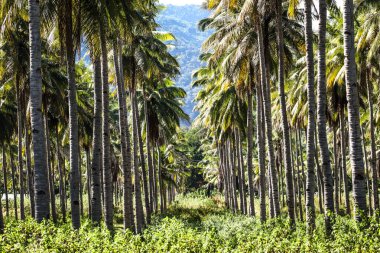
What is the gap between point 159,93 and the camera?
33.7m

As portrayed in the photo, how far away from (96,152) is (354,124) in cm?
819

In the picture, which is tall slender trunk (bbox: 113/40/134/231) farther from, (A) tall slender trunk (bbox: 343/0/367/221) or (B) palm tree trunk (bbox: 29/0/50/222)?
(A) tall slender trunk (bbox: 343/0/367/221)

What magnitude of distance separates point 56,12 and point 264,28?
10503mm

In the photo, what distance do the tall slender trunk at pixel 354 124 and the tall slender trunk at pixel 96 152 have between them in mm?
7804

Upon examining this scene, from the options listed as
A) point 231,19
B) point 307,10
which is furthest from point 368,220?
point 231,19

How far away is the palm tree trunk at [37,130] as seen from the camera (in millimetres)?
10648

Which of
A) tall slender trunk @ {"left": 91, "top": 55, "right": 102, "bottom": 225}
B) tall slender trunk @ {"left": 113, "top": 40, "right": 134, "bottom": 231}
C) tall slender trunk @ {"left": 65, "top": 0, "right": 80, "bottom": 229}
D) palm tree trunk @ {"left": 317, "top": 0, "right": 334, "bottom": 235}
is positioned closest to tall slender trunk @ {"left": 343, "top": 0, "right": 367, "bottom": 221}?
palm tree trunk @ {"left": 317, "top": 0, "right": 334, "bottom": 235}


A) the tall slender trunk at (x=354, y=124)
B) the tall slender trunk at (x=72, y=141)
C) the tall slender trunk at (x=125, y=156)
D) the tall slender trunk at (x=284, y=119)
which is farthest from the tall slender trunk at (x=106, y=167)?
the tall slender trunk at (x=354, y=124)

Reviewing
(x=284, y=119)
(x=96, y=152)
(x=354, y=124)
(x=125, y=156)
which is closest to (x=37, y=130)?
(x=96, y=152)

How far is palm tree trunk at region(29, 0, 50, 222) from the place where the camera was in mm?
10648

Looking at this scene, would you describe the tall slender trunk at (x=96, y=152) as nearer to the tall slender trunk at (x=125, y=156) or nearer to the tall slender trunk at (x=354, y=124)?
the tall slender trunk at (x=125, y=156)

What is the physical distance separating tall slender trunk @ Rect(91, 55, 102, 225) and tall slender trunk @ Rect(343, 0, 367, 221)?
7.80 meters

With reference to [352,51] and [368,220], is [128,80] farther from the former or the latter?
[368,220]

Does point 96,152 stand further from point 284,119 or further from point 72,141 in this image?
point 284,119
